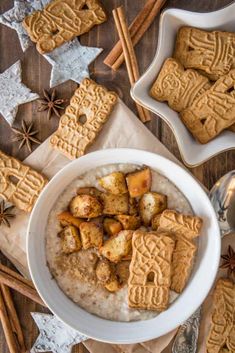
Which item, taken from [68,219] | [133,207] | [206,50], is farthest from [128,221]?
[206,50]

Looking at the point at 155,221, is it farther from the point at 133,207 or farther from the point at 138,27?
the point at 138,27

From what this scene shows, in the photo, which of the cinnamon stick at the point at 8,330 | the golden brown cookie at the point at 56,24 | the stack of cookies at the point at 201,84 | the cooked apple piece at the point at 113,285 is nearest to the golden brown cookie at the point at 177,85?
the stack of cookies at the point at 201,84

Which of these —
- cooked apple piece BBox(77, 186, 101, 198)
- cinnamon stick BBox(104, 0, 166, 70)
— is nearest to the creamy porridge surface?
cooked apple piece BBox(77, 186, 101, 198)

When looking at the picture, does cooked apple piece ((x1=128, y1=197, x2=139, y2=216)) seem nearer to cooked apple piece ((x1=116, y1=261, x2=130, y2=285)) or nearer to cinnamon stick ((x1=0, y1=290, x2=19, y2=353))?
cooked apple piece ((x1=116, y1=261, x2=130, y2=285))

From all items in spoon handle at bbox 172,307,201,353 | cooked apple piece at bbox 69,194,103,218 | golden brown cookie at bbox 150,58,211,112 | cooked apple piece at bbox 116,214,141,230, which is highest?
golden brown cookie at bbox 150,58,211,112

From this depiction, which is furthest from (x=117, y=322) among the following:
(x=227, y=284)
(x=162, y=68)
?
(x=162, y=68)

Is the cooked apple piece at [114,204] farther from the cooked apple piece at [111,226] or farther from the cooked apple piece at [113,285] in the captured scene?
the cooked apple piece at [113,285]
